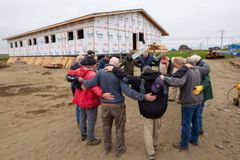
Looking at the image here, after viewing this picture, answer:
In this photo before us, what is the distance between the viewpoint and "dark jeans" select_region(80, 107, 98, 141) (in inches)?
140

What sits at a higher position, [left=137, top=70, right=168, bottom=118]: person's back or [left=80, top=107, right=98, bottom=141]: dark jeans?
[left=137, top=70, right=168, bottom=118]: person's back

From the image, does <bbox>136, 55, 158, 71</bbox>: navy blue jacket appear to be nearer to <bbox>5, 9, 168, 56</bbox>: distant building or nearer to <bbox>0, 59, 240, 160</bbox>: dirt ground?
<bbox>0, 59, 240, 160</bbox>: dirt ground

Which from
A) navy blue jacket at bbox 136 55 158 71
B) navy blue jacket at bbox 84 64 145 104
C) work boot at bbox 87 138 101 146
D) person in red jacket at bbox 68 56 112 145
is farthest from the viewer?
navy blue jacket at bbox 136 55 158 71

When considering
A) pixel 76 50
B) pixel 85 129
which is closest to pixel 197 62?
pixel 85 129

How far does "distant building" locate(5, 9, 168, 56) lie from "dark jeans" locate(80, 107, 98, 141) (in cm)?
1209

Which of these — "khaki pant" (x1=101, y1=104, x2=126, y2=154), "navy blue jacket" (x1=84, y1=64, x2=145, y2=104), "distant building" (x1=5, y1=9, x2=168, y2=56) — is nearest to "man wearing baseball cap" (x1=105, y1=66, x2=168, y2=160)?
"navy blue jacket" (x1=84, y1=64, x2=145, y2=104)

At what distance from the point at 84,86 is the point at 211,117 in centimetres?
387

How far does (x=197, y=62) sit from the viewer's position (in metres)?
3.76

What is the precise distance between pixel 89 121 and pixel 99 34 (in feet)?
42.4

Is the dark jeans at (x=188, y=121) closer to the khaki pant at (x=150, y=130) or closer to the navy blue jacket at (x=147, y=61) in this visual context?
the khaki pant at (x=150, y=130)

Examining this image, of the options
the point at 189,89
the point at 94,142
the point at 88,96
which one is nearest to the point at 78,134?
the point at 94,142

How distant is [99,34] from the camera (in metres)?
15.5

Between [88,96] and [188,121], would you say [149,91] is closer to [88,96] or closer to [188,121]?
[188,121]

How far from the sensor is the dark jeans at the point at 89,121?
3.55 m
